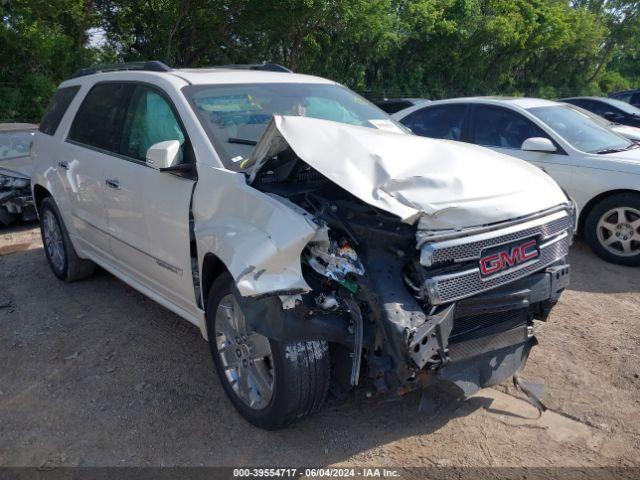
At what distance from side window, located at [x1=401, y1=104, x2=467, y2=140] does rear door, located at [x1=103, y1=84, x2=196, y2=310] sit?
409cm

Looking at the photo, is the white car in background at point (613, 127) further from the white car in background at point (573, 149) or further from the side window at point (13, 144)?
the side window at point (13, 144)

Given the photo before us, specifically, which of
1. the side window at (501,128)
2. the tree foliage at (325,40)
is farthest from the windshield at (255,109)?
the tree foliage at (325,40)

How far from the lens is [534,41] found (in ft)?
80.1

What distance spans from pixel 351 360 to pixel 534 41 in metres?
25.0

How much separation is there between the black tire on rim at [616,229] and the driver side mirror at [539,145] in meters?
0.76

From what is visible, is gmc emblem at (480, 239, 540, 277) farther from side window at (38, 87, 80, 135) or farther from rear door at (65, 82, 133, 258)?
side window at (38, 87, 80, 135)

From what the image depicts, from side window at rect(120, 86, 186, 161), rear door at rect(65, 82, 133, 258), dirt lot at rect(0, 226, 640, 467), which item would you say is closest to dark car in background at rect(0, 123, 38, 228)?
rear door at rect(65, 82, 133, 258)

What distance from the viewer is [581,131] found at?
257 inches

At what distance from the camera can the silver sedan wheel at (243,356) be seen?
3.12m

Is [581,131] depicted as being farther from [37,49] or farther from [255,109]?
[37,49]

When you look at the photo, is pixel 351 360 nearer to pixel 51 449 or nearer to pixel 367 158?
pixel 367 158

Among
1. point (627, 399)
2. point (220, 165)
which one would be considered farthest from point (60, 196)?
point (627, 399)

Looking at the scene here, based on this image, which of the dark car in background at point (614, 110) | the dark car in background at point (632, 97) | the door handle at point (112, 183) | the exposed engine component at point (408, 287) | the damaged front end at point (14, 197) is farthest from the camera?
the dark car in background at point (632, 97)

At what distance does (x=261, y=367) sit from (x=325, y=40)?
601 inches
